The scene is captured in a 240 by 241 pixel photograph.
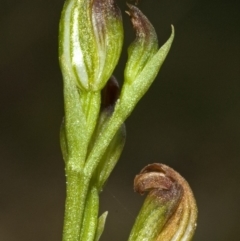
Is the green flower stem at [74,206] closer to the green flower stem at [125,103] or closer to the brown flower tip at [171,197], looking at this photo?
the green flower stem at [125,103]

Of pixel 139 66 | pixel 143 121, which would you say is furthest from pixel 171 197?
pixel 143 121

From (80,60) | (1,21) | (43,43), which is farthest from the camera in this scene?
(43,43)

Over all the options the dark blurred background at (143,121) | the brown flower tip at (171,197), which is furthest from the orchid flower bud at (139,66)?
the dark blurred background at (143,121)

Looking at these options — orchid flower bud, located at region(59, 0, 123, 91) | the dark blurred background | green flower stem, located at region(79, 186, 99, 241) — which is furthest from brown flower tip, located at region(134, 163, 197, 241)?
the dark blurred background

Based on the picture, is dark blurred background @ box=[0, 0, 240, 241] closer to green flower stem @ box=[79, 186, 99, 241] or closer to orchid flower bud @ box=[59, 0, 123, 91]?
green flower stem @ box=[79, 186, 99, 241]

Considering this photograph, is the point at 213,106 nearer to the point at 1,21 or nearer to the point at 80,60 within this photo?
the point at 1,21

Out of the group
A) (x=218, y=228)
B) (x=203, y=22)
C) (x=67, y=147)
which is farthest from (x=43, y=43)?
(x=67, y=147)
